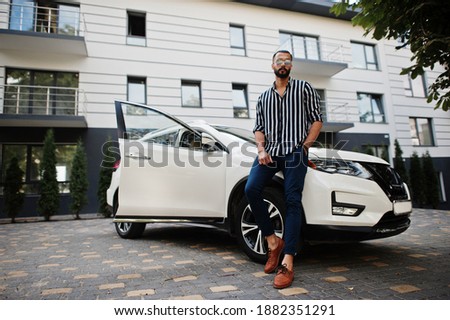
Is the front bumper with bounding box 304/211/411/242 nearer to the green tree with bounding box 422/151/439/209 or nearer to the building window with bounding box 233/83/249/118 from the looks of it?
the building window with bounding box 233/83/249/118

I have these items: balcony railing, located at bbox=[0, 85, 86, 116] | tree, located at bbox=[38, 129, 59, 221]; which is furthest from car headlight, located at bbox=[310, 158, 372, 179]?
balcony railing, located at bbox=[0, 85, 86, 116]

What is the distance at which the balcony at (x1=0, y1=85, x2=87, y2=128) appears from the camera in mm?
9391

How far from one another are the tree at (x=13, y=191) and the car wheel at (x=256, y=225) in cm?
864

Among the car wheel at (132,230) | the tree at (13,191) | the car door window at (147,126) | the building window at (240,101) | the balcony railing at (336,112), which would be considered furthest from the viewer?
the balcony railing at (336,112)

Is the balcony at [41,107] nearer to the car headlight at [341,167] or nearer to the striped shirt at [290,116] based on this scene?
the striped shirt at [290,116]

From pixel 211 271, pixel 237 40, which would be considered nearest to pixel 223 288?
pixel 211 271

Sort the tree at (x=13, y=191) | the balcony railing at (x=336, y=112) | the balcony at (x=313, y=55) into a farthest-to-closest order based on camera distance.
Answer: the balcony railing at (x=336, y=112)
the balcony at (x=313, y=55)
the tree at (x=13, y=191)

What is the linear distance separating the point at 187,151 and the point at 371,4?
8.25 feet

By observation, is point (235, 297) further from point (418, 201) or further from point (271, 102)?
point (418, 201)

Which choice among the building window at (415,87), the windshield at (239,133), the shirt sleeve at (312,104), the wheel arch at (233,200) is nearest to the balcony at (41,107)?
the windshield at (239,133)

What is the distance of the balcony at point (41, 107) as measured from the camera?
9.39m

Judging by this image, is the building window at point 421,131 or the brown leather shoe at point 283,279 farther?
the building window at point 421,131

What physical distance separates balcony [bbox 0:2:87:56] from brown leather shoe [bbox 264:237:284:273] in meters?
10.7
